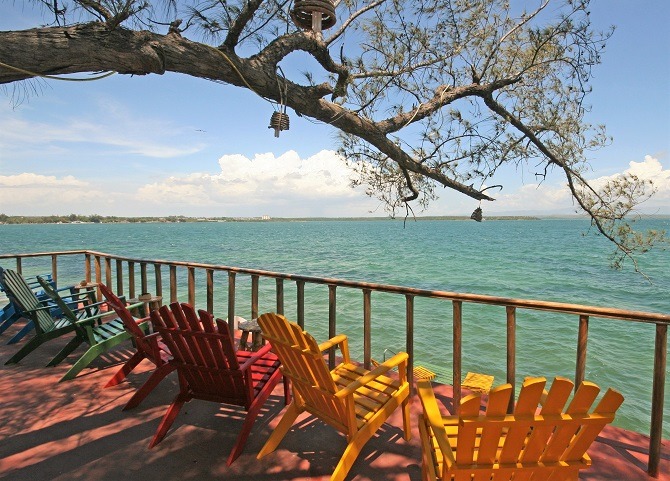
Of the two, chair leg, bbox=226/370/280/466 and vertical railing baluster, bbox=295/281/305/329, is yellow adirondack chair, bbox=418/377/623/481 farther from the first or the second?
vertical railing baluster, bbox=295/281/305/329

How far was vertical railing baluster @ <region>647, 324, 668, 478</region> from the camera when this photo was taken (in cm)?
224

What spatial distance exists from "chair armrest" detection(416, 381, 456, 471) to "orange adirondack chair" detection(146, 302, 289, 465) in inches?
43.7

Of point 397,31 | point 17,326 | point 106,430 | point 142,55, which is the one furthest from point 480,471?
point 17,326

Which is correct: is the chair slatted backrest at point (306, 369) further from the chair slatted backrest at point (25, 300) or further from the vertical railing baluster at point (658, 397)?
the chair slatted backrest at point (25, 300)

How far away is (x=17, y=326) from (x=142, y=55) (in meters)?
5.08

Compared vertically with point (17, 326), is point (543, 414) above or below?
above

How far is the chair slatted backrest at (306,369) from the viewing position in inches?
84.5

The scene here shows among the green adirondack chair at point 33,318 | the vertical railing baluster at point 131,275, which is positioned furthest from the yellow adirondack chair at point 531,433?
the vertical railing baluster at point 131,275

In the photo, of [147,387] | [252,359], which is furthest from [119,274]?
[252,359]

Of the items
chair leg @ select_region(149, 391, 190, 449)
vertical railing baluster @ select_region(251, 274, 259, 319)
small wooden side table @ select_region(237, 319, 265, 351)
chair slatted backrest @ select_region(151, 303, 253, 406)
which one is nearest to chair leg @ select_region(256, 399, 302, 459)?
chair slatted backrest @ select_region(151, 303, 253, 406)

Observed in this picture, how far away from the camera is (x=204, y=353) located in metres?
2.47

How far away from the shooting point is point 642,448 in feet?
8.41

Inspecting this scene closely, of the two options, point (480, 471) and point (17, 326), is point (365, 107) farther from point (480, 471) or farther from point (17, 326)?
point (17, 326)

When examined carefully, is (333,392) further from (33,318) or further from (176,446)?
(33,318)
